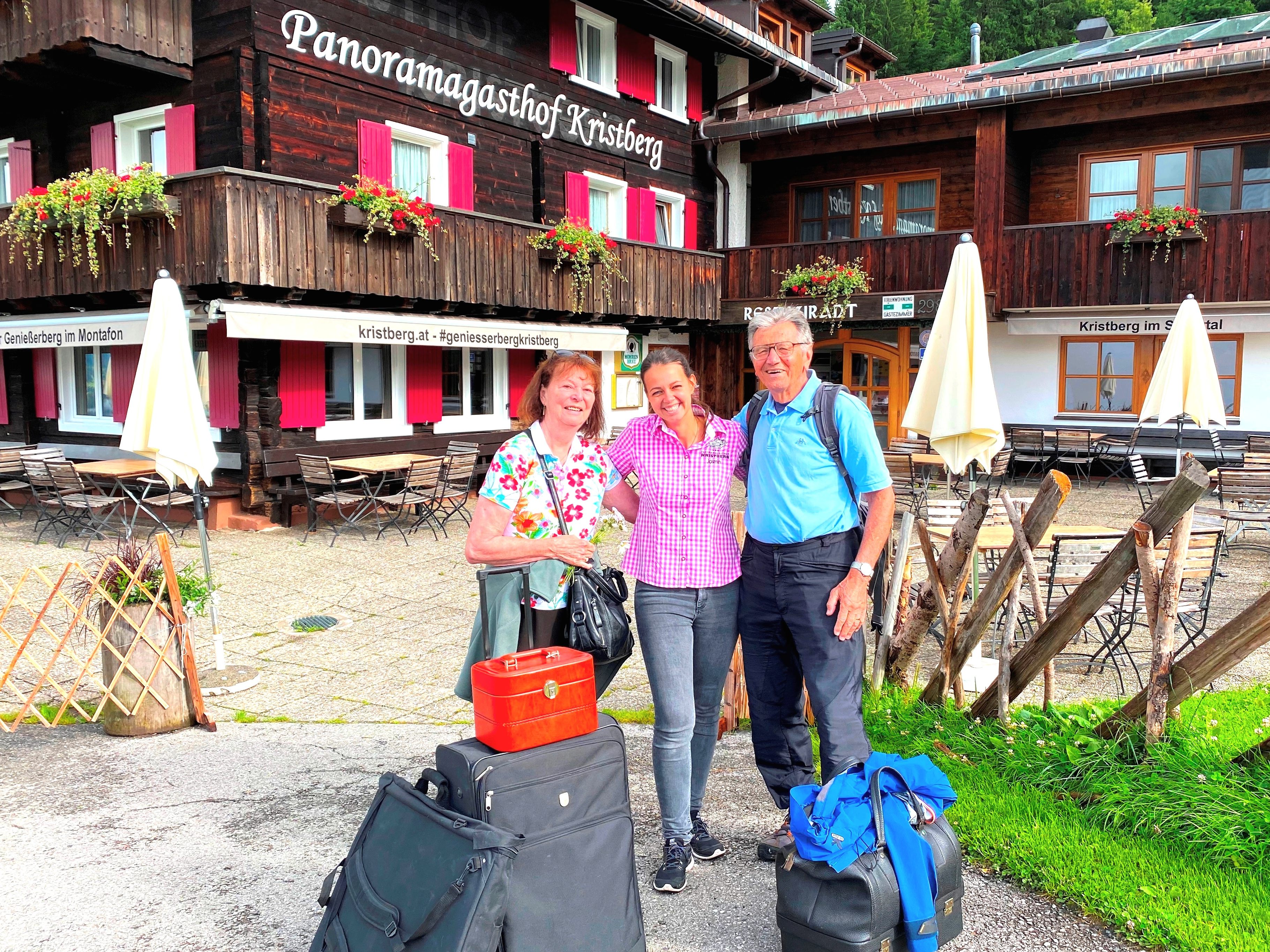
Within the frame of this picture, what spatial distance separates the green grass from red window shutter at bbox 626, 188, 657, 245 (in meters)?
14.9

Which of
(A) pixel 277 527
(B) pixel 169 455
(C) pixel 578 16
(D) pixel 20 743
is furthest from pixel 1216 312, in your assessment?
(D) pixel 20 743

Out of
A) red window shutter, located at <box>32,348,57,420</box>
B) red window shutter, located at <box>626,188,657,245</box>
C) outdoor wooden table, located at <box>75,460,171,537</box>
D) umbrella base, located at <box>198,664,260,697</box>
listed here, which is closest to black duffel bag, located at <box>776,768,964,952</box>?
umbrella base, located at <box>198,664,260,697</box>

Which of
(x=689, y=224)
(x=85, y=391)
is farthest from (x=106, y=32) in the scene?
(x=689, y=224)

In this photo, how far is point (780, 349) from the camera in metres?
3.30

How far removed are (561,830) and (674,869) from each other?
0.83 m

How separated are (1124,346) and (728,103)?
29.1 ft

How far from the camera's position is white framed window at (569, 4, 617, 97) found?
17.3 metres

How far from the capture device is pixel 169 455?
6836 millimetres

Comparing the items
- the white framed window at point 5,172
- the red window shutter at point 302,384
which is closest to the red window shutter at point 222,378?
the red window shutter at point 302,384

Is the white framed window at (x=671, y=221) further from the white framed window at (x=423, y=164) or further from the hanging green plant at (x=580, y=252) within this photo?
the white framed window at (x=423, y=164)

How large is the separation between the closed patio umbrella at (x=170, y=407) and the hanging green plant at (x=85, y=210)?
4.82 metres

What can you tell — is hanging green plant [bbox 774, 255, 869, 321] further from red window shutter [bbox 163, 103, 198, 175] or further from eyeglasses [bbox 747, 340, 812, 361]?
eyeglasses [bbox 747, 340, 812, 361]

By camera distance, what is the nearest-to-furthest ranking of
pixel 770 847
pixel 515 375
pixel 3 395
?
pixel 770 847 → pixel 3 395 → pixel 515 375

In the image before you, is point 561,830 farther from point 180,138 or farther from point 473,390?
point 473,390
